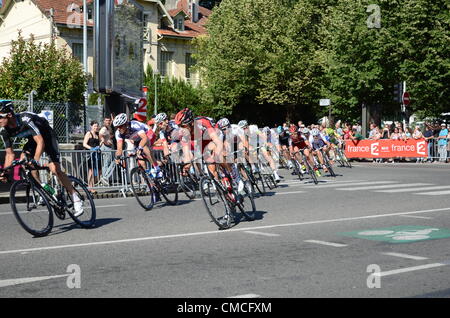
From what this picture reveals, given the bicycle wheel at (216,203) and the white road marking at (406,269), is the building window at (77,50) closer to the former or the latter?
the bicycle wheel at (216,203)

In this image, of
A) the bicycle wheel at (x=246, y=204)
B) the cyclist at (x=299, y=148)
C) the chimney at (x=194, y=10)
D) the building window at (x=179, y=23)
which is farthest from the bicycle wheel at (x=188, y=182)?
the chimney at (x=194, y=10)

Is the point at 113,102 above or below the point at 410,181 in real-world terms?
above

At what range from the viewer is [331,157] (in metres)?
28.9

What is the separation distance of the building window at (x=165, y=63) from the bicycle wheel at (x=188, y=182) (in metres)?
47.7

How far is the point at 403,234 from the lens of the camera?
948 centimetres

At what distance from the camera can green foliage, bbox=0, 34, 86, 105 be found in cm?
2812

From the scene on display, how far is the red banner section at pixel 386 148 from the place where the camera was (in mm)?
31189

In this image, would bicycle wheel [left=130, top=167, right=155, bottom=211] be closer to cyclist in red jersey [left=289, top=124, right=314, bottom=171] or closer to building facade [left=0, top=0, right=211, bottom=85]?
cyclist in red jersey [left=289, top=124, right=314, bottom=171]

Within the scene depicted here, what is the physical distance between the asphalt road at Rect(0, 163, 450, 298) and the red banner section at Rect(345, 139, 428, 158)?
18647 millimetres

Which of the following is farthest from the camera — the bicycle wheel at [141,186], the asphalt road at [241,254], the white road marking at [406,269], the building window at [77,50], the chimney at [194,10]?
the chimney at [194,10]

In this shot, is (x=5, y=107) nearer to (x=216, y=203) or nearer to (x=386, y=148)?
(x=216, y=203)

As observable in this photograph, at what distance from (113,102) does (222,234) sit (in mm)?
10880

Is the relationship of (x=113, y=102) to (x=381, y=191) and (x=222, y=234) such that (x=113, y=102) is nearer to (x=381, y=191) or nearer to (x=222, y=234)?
(x=381, y=191)
